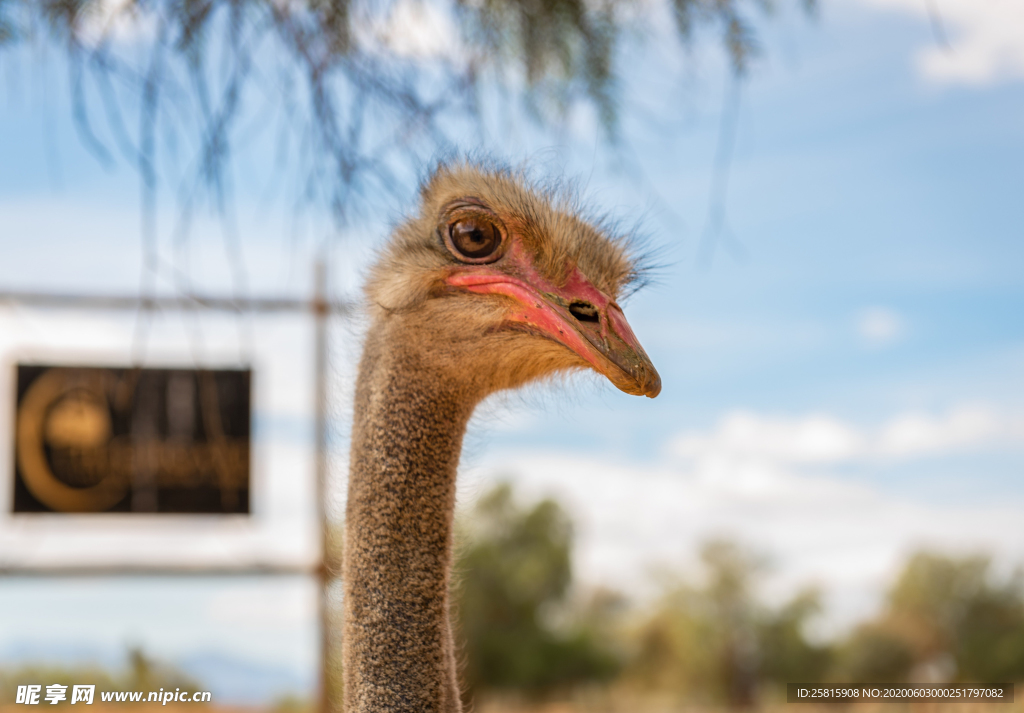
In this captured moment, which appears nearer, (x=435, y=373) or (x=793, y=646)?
(x=435, y=373)

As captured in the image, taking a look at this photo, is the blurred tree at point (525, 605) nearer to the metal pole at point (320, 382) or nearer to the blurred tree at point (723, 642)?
the blurred tree at point (723, 642)

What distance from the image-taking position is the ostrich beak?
3.75ft

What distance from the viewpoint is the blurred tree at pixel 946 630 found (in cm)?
1263

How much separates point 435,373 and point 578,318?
0.26m

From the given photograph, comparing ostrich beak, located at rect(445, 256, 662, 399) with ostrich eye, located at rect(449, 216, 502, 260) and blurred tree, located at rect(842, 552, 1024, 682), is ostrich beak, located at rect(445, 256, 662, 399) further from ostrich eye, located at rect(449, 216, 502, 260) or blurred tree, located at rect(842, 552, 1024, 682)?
blurred tree, located at rect(842, 552, 1024, 682)

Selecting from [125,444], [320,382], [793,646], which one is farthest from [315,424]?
[793,646]

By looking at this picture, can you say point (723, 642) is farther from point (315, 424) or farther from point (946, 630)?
point (315, 424)

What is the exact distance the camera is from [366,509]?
140cm

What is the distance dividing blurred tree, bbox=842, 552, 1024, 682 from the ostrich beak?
1233cm

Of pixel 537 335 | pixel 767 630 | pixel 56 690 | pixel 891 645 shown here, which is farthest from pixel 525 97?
pixel 767 630

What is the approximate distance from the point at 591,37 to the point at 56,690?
2.04 meters

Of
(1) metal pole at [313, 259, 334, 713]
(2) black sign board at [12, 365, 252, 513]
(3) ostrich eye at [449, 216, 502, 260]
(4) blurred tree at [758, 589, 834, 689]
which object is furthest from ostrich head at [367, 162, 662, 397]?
(4) blurred tree at [758, 589, 834, 689]

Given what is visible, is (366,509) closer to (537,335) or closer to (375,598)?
(375,598)

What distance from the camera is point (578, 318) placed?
1247 mm
